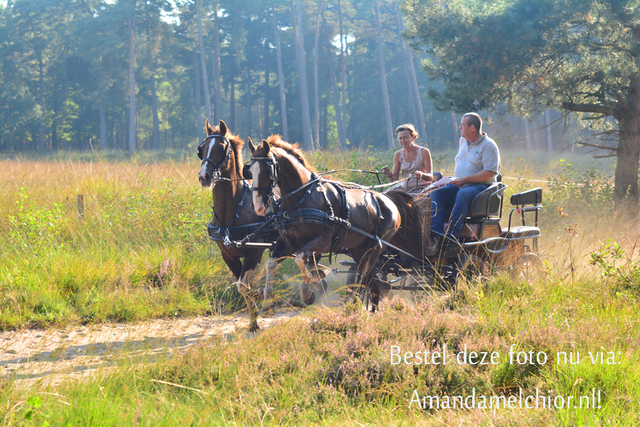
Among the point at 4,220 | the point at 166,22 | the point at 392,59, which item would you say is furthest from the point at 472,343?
the point at 392,59

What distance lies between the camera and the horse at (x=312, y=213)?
4848 millimetres

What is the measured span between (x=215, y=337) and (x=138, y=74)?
4266 centimetres

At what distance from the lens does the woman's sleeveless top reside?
22.1 ft

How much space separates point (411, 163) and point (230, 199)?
247 cm

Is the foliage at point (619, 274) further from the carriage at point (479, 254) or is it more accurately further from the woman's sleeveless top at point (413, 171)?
the woman's sleeveless top at point (413, 171)

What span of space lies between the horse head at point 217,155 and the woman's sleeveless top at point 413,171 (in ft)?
7.39

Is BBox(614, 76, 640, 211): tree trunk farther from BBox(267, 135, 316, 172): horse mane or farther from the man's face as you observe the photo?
BBox(267, 135, 316, 172): horse mane

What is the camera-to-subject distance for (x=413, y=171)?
22.3ft

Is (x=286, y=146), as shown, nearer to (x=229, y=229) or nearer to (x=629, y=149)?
(x=229, y=229)

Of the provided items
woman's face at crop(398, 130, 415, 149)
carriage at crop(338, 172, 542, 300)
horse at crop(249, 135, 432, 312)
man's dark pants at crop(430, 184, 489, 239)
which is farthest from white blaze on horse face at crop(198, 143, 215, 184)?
man's dark pants at crop(430, 184, 489, 239)

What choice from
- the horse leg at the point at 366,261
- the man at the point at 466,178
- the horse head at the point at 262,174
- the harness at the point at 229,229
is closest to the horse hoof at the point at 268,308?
the harness at the point at 229,229

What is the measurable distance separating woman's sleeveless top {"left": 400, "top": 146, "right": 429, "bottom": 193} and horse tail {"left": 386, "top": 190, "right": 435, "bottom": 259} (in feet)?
1.64

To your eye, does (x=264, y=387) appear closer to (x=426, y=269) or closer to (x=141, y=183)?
(x=426, y=269)

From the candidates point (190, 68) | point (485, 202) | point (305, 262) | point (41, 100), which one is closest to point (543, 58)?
point (485, 202)
